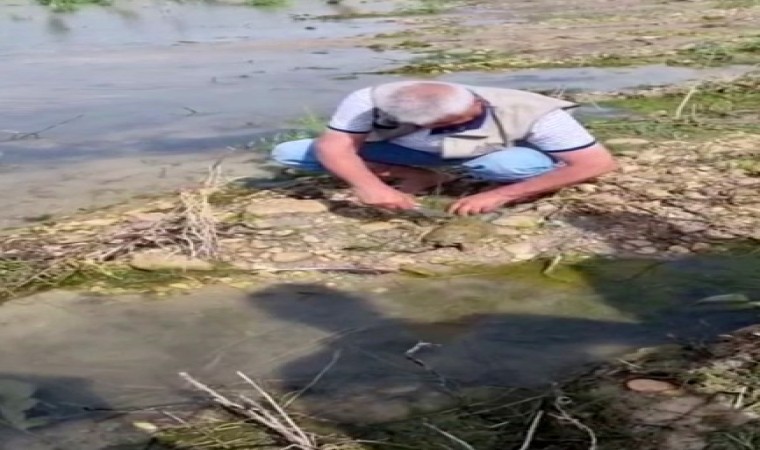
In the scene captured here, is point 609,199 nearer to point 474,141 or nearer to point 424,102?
point 474,141

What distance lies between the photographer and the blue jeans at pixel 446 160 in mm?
4555

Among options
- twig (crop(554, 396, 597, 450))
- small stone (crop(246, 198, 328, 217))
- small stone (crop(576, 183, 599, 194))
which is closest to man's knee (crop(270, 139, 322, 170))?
small stone (crop(246, 198, 328, 217))

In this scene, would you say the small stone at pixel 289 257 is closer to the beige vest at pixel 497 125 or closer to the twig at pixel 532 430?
the beige vest at pixel 497 125

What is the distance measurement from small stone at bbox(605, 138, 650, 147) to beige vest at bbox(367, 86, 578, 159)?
1221mm

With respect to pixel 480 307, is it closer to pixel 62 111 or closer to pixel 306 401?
pixel 306 401

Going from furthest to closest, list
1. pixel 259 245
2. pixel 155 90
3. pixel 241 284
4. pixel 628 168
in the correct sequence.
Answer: pixel 155 90 < pixel 628 168 < pixel 259 245 < pixel 241 284

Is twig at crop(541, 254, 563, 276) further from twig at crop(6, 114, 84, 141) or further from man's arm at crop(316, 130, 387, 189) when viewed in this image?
twig at crop(6, 114, 84, 141)

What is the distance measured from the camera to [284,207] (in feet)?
15.3

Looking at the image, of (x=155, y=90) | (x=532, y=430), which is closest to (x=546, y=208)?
(x=532, y=430)

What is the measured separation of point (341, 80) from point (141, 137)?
2.97 m

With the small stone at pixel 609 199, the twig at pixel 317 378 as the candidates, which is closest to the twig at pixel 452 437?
the twig at pixel 317 378

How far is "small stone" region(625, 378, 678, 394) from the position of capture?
8.68 ft

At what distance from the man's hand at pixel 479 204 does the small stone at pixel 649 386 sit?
1.71 meters

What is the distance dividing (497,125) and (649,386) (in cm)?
203
